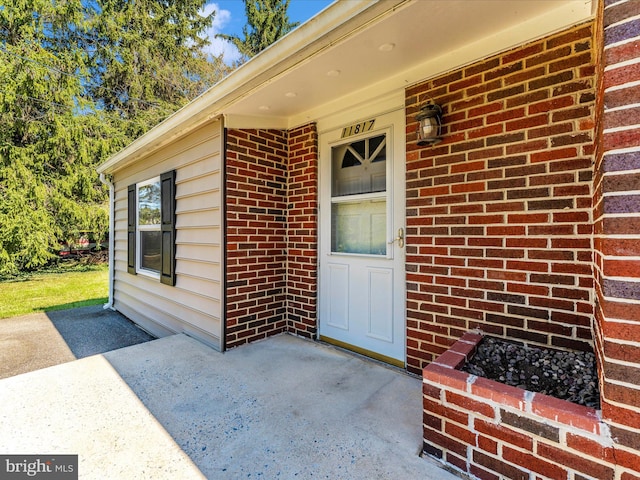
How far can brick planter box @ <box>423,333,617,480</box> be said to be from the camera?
3.74ft

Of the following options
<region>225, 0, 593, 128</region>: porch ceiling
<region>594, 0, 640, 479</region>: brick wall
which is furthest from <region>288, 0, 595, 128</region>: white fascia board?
<region>594, 0, 640, 479</region>: brick wall

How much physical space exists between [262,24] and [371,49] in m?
11.6

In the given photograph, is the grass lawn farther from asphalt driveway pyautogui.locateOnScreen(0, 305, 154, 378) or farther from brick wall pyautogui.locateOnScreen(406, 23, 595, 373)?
brick wall pyautogui.locateOnScreen(406, 23, 595, 373)

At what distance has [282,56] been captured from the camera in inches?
82.7

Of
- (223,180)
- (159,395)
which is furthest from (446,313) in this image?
(223,180)

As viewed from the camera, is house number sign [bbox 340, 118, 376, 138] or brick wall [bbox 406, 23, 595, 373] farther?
house number sign [bbox 340, 118, 376, 138]

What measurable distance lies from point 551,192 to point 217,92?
103 inches

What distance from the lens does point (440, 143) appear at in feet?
7.47

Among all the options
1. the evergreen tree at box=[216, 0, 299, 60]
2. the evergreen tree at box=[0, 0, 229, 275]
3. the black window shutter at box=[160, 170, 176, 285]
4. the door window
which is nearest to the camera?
the door window

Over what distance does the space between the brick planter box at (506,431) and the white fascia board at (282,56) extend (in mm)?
1848

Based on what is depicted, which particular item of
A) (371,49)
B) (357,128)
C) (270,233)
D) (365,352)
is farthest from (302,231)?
(371,49)

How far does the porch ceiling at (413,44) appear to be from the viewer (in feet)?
5.54

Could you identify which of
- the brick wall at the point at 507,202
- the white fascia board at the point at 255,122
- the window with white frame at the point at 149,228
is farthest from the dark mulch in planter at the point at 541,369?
the window with white frame at the point at 149,228

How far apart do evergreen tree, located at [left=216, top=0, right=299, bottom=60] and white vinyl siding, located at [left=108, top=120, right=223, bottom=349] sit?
360 inches
